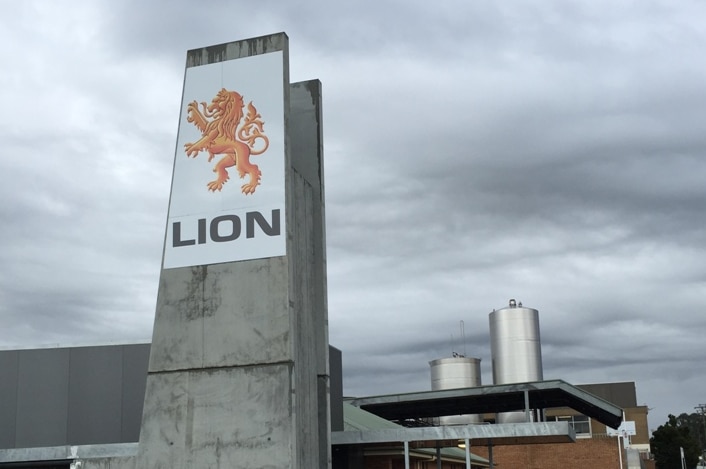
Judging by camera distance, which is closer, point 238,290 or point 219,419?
point 219,419

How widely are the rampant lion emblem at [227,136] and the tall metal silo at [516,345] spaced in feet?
110

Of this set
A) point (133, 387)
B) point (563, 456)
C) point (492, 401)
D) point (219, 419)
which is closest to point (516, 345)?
point (563, 456)

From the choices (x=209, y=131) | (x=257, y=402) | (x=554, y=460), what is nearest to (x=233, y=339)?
(x=257, y=402)

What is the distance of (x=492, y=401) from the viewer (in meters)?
32.7

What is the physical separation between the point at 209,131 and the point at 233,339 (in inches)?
189

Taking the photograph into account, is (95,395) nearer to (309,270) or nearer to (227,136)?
(309,270)

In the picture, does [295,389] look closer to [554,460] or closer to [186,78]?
[186,78]

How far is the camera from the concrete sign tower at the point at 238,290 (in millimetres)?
17703

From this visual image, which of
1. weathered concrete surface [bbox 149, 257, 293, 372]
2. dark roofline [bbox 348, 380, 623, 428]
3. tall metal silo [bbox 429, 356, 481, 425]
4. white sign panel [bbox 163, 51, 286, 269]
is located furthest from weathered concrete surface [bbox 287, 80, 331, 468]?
tall metal silo [bbox 429, 356, 481, 425]

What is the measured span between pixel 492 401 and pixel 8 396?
55.3ft

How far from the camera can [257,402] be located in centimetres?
1764

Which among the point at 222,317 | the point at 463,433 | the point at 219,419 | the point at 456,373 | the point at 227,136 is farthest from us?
the point at 456,373

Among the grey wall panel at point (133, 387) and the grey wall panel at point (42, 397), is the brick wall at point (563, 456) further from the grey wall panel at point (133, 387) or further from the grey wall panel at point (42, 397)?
the grey wall panel at point (42, 397)

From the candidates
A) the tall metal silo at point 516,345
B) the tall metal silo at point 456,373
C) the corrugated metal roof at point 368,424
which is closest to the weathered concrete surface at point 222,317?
the corrugated metal roof at point 368,424
